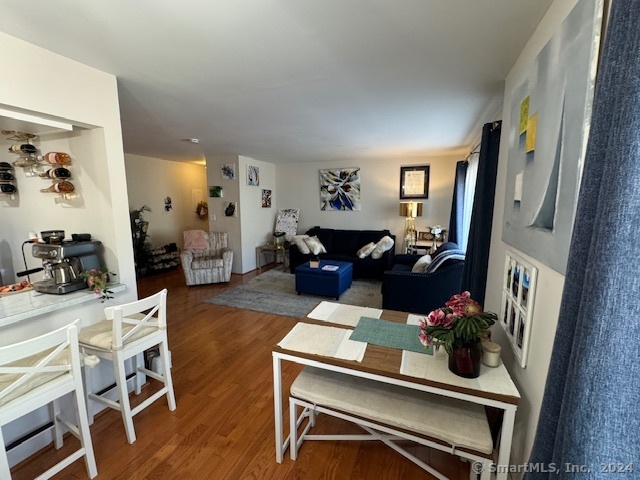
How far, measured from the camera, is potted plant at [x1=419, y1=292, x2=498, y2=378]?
1.08 m

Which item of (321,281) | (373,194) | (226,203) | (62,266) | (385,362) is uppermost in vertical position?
(373,194)

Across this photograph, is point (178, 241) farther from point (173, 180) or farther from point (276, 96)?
point (276, 96)

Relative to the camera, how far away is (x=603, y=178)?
0.51 metres

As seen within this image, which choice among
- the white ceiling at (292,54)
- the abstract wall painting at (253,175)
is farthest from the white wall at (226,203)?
the white ceiling at (292,54)

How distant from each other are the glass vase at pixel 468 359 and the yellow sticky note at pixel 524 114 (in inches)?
42.2

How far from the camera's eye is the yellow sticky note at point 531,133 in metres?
1.18

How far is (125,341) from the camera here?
163 centimetres

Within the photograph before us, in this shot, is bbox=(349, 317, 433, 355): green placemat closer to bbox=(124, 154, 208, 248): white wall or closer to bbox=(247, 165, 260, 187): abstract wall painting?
bbox=(247, 165, 260, 187): abstract wall painting

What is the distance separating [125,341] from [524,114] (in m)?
2.56

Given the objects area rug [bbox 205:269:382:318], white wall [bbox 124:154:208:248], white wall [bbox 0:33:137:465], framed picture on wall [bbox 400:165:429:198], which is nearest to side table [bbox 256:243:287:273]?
area rug [bbox 205:269:382:318]

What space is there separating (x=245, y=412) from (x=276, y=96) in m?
2.41

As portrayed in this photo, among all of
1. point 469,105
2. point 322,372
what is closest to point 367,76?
point 469,105

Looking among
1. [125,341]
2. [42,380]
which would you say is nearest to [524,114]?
[125,341]

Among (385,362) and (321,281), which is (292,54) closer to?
(385,362)
